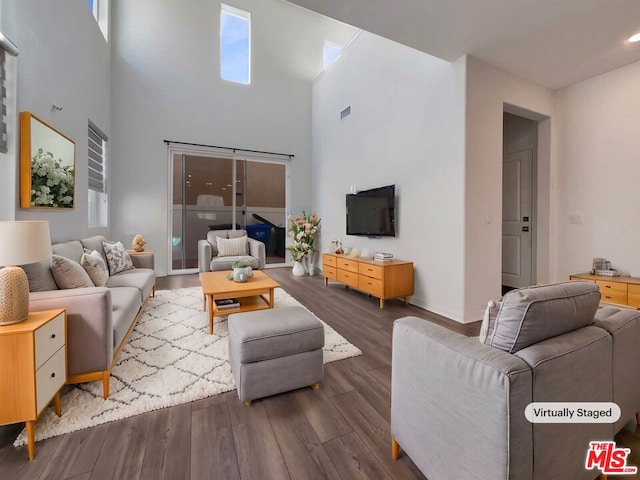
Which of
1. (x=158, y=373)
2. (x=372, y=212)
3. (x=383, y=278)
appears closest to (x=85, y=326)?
(x=158, y=373)

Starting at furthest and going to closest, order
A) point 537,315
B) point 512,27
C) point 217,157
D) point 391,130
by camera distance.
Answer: point 217,157 → point 391,130 → point 512,27 → point 537,315

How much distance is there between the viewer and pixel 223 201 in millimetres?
5762

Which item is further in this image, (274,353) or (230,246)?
(230,246)

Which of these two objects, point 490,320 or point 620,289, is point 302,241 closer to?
point 620,289

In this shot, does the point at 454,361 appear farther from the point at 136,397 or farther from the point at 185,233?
the point at 185,233

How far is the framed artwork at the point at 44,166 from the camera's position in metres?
2.23

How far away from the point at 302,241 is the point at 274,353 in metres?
3.95

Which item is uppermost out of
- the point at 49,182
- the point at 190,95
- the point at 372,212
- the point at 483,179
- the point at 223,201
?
the point at 190,95

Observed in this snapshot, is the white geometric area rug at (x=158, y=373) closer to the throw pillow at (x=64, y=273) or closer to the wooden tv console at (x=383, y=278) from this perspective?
the throw pillow at (x=64, y=273)

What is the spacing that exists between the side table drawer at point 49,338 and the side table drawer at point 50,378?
35mm

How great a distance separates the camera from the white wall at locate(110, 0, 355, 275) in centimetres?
491

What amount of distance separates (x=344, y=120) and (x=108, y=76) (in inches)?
161

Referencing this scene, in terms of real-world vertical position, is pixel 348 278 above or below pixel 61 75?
below

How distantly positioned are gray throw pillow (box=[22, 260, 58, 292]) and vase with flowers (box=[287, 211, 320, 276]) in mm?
3775
